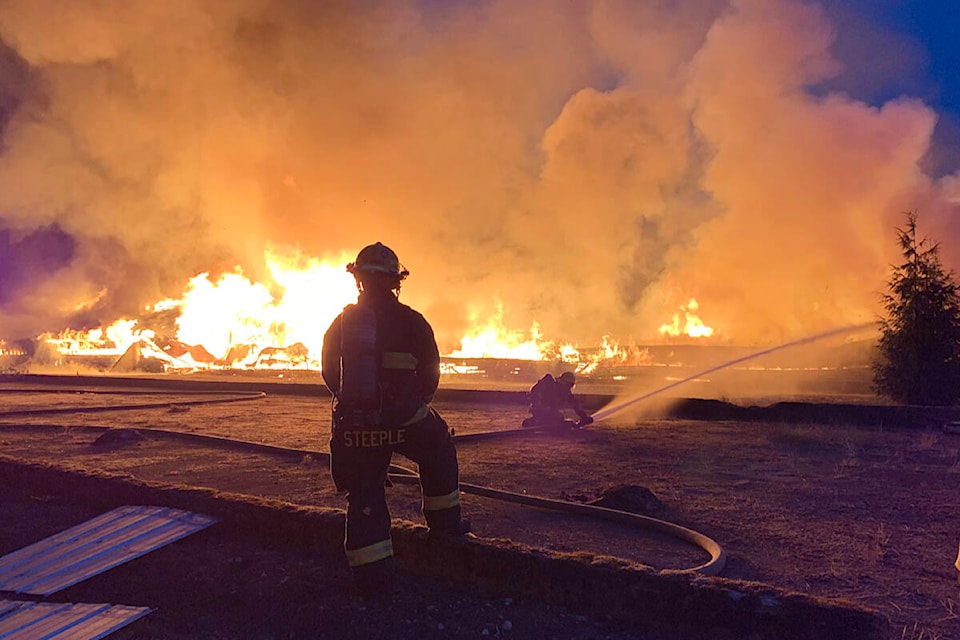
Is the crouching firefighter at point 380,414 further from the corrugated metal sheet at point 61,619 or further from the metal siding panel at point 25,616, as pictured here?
the metal siding panel at point 25,616

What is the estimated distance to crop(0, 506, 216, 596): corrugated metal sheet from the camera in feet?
12.4

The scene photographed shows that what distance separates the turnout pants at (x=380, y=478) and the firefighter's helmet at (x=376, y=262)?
3.41 feet

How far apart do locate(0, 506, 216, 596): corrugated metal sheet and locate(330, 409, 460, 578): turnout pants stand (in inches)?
62.0

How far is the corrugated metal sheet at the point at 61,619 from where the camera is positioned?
3.02 meters

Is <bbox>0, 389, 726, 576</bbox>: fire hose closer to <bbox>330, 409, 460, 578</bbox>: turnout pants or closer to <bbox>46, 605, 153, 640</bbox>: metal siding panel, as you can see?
<bbox>330, 409, 460, 578</bbox>: turnout pants

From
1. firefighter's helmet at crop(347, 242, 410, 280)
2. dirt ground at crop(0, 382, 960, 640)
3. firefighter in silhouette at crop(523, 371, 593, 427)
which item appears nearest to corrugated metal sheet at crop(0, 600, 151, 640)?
dirt ground at crop(0, 382, 960, 640)

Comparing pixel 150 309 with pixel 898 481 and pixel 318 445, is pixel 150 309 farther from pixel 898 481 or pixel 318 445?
pixel 898 481

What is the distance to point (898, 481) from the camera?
6.84 metres

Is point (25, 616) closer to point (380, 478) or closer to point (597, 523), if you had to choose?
point (380, 478)

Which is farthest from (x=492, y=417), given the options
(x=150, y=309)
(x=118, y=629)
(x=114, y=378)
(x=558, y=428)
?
(x=150, y=309)

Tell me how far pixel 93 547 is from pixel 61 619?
113 cm

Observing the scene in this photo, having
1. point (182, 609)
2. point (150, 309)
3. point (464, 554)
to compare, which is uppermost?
point (150, 309)

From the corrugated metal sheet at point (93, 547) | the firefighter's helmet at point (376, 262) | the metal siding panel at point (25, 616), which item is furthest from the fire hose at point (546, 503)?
the metal siding panel at point (25, 616)

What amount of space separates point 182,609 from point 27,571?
1361mm
